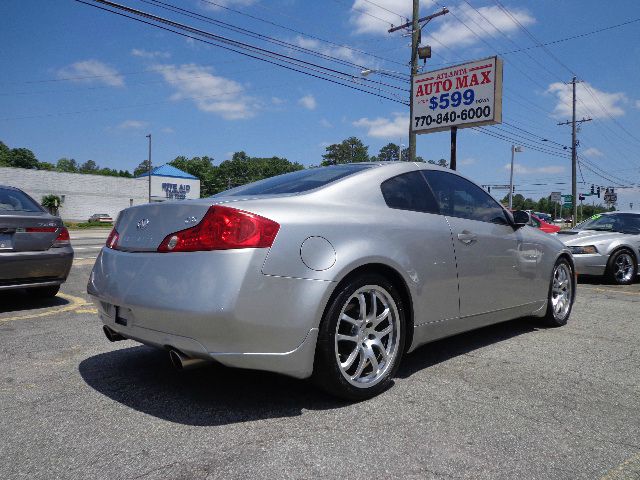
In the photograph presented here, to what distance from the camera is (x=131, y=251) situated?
2.80 meters

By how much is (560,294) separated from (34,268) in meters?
5.26

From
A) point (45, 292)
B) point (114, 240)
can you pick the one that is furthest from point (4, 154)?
point (114, 240)

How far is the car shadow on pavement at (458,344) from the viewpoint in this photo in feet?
11.5

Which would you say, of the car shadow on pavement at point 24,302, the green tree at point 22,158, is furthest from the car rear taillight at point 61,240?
the green tree at point 22,158

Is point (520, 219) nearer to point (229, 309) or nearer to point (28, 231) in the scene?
point (229, 309)

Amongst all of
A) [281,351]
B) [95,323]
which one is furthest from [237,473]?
[95,323]

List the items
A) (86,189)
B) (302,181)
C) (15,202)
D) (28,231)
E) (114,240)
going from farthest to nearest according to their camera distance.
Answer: (86,189)
(15,202)
(28,231)
(302,181)
(114,240)

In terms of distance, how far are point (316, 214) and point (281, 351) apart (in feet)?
2.43

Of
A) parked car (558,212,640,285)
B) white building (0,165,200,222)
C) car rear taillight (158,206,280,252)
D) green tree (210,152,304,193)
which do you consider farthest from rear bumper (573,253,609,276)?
green tree (210,152,304,193)

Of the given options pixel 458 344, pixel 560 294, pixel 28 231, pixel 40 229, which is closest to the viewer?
pixel 458 344

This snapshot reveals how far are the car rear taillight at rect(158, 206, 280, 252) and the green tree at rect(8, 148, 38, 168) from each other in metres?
126

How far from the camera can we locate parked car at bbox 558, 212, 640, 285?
27.9 feet

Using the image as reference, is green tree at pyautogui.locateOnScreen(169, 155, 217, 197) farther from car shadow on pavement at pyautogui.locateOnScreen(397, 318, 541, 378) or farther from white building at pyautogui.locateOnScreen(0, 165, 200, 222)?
car shadow on pavement at pyautogui.locateOnScreen(397, 318, 541, 378)

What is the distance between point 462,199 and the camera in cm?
380
